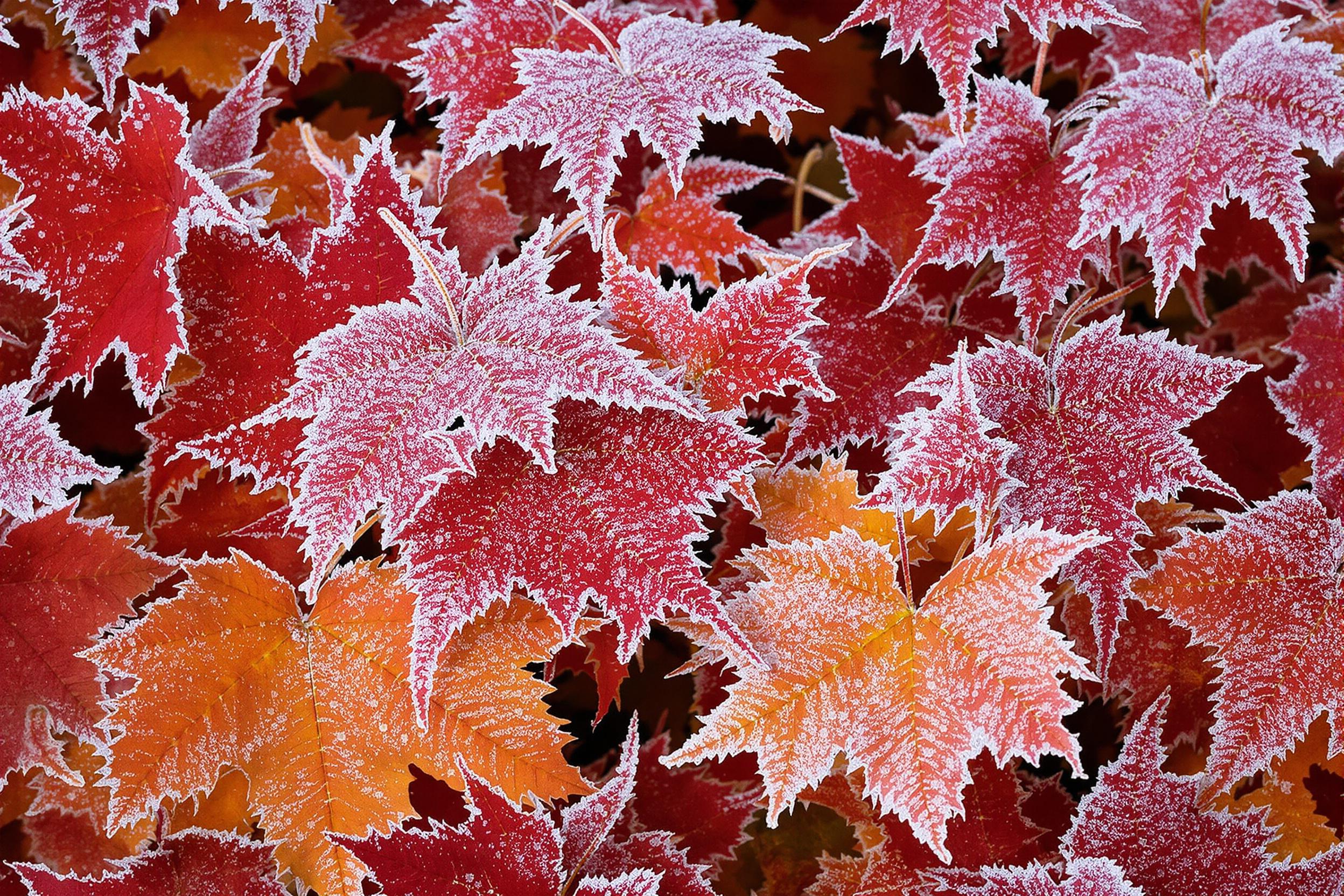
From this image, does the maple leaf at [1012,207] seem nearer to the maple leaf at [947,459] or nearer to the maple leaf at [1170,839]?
the maple leaf at [947,459]

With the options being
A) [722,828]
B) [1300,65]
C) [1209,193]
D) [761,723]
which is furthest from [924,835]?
[1300,65]

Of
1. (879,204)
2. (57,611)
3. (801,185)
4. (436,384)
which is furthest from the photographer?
(801,185)

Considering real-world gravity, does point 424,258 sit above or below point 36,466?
above

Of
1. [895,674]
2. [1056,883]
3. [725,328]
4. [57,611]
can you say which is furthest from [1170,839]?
[57,611]

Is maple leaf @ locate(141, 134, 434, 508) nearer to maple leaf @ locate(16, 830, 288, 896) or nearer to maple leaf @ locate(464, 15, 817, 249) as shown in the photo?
maple leaf @ locate(464, 15, 817, 249)

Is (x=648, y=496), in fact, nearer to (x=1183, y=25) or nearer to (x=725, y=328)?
(x=725, y=328)

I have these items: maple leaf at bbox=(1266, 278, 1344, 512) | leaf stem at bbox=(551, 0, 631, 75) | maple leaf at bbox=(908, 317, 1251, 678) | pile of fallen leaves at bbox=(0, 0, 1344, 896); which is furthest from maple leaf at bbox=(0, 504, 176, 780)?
maple leaf at bbox=(1266, 278, 1344, 512)

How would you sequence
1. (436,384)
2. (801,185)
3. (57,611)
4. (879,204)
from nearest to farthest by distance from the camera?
(436,384) < (57,611) < (879,204) < (801,185)
